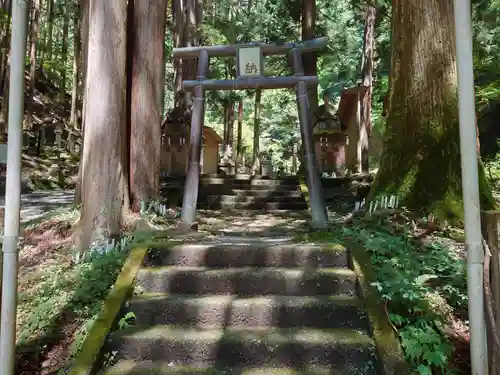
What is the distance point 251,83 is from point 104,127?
2611 mm

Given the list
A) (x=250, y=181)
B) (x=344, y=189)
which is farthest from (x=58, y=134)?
(x=344, y=189)

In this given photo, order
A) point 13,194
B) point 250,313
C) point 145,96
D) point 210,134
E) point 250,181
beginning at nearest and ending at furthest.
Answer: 1. point 13,194
2. point 250,313
3. point 145,96
4. point 250,181
5. point 210,134

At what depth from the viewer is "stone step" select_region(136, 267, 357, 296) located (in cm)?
364

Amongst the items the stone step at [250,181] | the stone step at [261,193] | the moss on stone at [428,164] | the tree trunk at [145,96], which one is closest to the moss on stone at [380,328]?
the moss on stone at [428,164]

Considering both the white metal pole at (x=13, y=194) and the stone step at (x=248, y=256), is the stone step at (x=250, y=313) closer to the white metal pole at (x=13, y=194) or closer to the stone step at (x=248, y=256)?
the stone step at (x=248, y=256)

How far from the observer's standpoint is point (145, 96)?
236 inches

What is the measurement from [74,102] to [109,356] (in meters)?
22.9

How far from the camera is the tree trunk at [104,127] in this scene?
A: 4.64 metres

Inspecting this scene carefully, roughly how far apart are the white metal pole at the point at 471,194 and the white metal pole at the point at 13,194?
262cm

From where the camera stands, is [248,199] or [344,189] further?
[344,189]

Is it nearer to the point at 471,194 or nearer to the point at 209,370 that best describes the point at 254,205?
the point at 209,370

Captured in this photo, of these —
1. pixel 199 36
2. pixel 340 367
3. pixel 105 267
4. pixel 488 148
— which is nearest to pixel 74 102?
pixel 199 36

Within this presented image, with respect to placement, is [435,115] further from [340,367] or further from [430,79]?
[340,367]

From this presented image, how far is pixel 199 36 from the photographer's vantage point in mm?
13766
